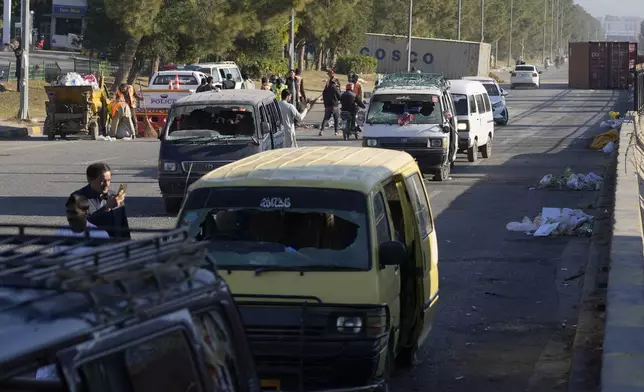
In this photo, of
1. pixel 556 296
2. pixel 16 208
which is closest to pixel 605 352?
pixel 556 296

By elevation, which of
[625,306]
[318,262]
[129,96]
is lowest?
[625,306]

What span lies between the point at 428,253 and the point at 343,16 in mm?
64647

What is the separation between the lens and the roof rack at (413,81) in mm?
24053

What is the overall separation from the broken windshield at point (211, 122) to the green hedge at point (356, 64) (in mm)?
66690

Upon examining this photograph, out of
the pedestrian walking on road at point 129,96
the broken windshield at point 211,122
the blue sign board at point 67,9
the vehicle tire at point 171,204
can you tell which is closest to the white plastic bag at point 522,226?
the broken windshield at point 211,122

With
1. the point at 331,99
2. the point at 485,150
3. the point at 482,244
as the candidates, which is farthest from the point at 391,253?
the point at 331,99

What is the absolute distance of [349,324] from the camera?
7.48 meters

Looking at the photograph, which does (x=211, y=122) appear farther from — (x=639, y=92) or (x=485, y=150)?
(x=639, y=92)

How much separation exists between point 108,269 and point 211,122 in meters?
14.8

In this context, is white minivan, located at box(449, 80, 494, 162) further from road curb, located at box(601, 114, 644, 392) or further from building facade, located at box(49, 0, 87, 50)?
building facade, located at box(49, 0, 87, 50)

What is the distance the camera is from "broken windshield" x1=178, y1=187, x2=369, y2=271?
7930 millimetres

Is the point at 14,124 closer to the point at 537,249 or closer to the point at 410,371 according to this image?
→ the point at 537,249

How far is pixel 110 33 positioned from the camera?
63.5 metres

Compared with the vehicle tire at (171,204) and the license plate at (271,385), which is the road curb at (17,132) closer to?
the vehicle tire at (171,204)
